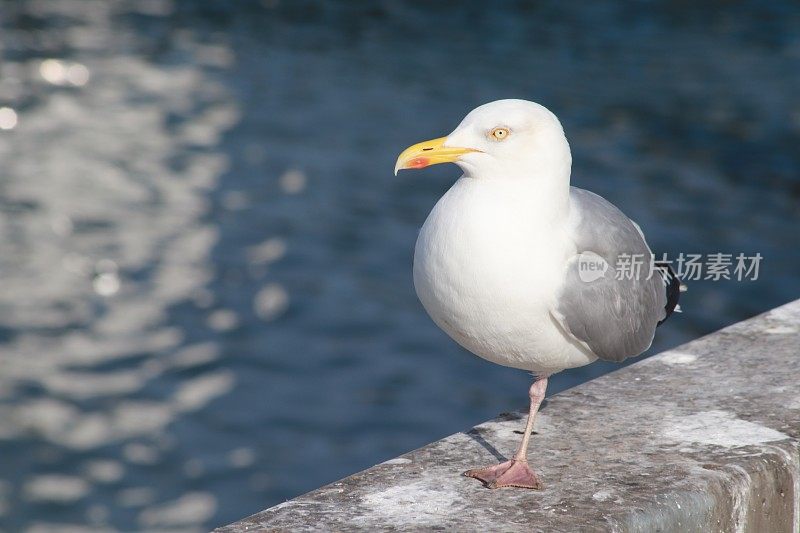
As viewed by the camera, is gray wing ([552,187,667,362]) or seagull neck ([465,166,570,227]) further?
gray wing ([552,187,667,362])

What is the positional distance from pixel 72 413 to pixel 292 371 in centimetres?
209

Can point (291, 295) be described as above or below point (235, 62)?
below

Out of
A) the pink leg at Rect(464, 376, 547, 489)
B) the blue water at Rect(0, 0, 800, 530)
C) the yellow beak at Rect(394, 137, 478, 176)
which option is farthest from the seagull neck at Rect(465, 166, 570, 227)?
the blue water at Rect(0, 0, 800, 530)

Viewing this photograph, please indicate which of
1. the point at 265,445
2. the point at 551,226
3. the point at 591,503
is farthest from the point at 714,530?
the point at 265,445

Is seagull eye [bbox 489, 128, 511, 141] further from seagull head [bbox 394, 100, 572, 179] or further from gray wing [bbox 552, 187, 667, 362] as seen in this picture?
gray wing [bbox 552, 187, 667, 362]

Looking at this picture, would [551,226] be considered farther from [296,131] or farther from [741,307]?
[296,131]

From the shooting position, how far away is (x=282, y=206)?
15.0 metres

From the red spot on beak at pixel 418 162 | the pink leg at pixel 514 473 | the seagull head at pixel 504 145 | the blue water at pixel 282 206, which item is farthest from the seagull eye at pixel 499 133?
the blue water at pixel 282 206

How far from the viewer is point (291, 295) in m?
13.4

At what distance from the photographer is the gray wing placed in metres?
4.67

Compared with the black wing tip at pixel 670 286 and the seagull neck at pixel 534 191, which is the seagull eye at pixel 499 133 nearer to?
the seagull neck at pixel 534 191

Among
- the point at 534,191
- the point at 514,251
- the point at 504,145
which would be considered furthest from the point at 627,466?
the point at 504,145

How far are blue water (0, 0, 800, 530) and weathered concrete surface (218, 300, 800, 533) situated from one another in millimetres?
5803

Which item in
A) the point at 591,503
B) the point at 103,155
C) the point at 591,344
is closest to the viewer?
the point at 591,503
